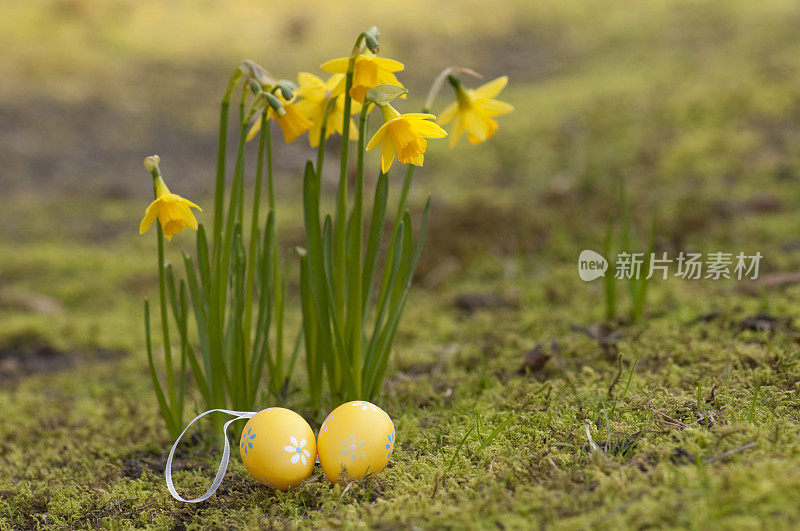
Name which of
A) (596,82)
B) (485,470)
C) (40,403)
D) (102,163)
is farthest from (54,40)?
(485,470)

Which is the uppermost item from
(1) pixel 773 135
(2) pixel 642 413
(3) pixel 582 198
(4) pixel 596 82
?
(4) pixel 596 82

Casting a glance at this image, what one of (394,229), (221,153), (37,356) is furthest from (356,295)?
(37,356)

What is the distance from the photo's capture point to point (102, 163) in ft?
24.8

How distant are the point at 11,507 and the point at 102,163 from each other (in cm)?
669

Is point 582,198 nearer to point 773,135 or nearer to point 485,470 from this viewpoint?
point 773,135

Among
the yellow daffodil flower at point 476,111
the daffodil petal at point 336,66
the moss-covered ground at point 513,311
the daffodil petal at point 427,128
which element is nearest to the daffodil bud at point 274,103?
the daffodil petal at point 336,66

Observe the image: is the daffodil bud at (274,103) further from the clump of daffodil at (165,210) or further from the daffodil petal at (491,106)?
the daffodil petal at (491,106)

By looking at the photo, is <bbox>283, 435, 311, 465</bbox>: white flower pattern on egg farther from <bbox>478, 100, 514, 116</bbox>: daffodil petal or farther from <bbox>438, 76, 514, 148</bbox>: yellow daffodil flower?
<bbox>478, 100, 514, 116</bbox>: daffodil petal

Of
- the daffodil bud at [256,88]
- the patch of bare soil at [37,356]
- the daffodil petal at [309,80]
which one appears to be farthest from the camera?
the patch of bare soil at [37,356]

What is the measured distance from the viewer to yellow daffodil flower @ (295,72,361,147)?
178 centimetres

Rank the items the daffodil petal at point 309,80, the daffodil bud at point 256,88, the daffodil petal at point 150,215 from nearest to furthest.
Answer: the daffodil petal at point 150,215 → the daffodil bud at point 256,88 → the daffodil petal at point 309,80

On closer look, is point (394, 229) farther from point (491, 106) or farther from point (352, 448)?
point (352, 448)

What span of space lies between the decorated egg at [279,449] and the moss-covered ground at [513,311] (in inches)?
2.9

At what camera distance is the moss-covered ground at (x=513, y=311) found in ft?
4.80
